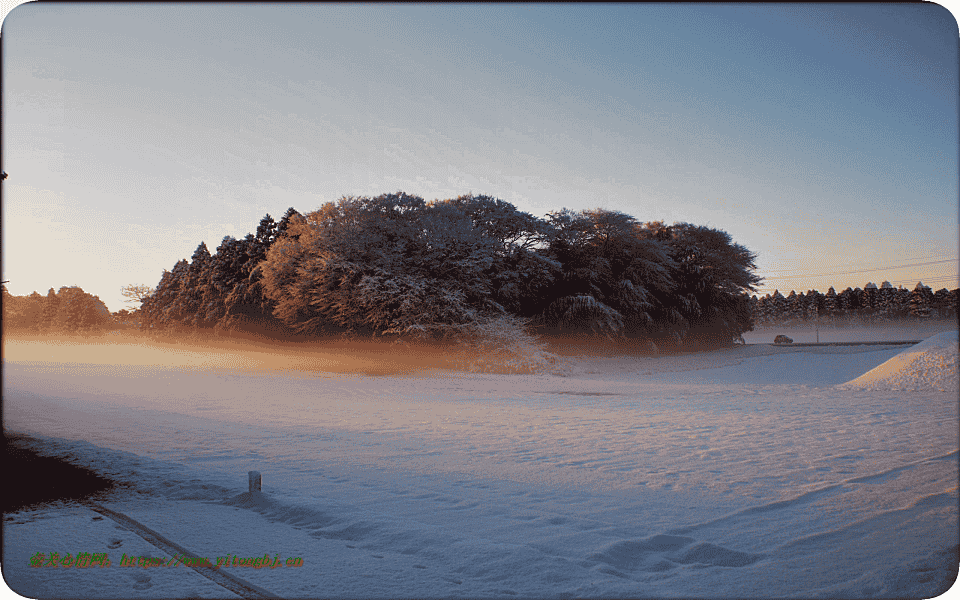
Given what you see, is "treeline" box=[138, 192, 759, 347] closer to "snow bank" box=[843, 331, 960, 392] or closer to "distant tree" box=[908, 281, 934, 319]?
"snow bank" box=[843, 331, 960, 392]

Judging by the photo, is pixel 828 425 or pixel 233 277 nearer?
pixel 828 425

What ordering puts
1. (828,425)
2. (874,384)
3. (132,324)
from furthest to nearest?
(132,324) → (874,384) → (828,425)

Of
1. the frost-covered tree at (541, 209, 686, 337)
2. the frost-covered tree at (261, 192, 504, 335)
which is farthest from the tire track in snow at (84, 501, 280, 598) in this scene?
the frost-covered tree at (541, 209, 686, 337)

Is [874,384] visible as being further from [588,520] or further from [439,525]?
[439,525]

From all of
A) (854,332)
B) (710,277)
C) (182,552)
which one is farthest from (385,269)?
(854,332)

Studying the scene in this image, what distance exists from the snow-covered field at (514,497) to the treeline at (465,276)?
1243 cm

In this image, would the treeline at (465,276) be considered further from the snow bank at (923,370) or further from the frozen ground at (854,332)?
the snow bank at (923,370)

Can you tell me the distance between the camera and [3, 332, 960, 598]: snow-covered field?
3887mm

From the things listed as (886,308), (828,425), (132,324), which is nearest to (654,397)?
(828,425)

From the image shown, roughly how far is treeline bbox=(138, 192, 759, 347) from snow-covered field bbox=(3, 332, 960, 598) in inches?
489

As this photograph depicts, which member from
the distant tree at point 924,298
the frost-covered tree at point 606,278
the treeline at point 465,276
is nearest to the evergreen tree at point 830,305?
the treeline at point 465,276

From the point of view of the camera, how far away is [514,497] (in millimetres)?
6207

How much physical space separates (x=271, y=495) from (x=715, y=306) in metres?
41.9

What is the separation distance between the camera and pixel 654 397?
17.5 m
